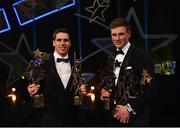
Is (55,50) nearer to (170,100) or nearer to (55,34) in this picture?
(55,34)

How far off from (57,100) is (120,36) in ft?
3.65

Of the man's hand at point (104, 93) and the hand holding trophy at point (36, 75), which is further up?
the hand holding trophy at point (36, 75)

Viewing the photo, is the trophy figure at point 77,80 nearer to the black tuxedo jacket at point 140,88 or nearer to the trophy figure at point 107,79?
the trophy figure at point 107,79

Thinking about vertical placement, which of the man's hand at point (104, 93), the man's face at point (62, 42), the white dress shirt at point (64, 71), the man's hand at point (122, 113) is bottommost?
the man's hand at point (122, 113)

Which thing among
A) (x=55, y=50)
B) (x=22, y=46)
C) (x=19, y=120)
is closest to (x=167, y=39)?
(x=55, y=50)

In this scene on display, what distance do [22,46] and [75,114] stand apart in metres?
1.08

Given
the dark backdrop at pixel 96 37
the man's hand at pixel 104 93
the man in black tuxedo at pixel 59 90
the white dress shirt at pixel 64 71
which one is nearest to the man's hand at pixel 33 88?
the man in black tuxedo at pixel 59 90

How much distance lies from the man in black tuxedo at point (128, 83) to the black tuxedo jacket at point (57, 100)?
426mm

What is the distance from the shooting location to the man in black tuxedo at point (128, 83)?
452 cm

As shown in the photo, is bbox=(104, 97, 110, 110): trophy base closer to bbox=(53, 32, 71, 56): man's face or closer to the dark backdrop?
the dark backdrop

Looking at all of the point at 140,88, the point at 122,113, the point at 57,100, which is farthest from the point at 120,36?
the point at 57,100

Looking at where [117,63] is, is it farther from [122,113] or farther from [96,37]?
[122,113]

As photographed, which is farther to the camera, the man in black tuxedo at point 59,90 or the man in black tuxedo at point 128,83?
the man in black tuxedo at point 59,90

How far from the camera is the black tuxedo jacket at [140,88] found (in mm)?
4512
